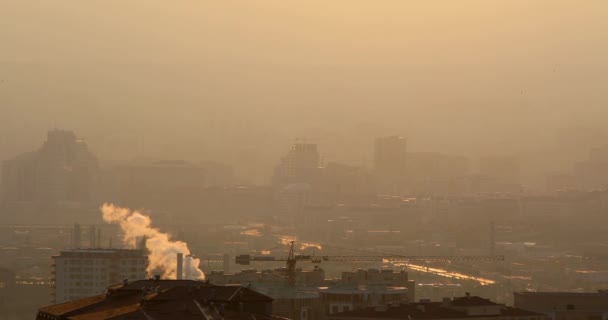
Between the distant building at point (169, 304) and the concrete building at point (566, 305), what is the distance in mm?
15189

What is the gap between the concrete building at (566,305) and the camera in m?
52.2

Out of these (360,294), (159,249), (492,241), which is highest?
(492,241)

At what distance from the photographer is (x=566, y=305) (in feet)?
186

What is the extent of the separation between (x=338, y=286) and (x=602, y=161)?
134 meters

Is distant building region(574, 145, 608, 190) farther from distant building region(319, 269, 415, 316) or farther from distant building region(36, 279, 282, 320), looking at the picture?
distant building region(36, 279, 282, 320)

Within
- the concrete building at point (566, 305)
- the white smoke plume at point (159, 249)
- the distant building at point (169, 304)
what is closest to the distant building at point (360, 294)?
the concrete building at point (566, 305)

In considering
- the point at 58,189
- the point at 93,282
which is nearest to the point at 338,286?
the point at 93,282

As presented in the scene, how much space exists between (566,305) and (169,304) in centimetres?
2568

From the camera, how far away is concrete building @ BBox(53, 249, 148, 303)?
84.3m

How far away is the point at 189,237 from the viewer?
13800 cm

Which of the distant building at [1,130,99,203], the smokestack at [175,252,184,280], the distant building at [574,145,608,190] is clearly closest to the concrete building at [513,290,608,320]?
the smokestack at [175,252,184,280]

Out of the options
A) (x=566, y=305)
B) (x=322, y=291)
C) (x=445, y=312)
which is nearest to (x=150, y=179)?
(x=322, y=291)

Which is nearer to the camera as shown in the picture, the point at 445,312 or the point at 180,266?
the point at 445,312

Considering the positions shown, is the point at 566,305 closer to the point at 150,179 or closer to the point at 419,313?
the point at 419,313
